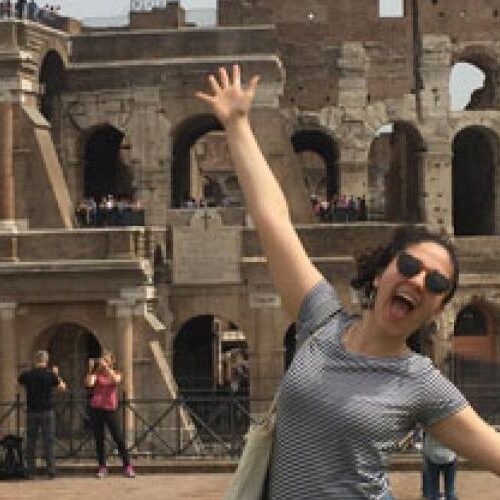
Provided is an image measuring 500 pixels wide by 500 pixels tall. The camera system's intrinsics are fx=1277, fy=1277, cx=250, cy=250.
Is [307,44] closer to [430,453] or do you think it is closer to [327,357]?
[430,453]

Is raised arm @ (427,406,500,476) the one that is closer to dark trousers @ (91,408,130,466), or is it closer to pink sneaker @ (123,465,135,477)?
dark trousers @ (91,408,130,466)

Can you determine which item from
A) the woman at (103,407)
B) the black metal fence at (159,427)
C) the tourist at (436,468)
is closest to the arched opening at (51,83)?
the black metal fence at (159,427)

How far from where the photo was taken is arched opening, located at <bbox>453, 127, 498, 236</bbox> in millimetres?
33062

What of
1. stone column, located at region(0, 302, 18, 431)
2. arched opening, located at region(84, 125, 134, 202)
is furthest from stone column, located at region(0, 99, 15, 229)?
arched opening, located at region(84, 125, 134, 202)

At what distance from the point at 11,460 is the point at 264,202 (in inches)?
555

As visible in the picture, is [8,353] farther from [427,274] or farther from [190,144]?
[427,274]

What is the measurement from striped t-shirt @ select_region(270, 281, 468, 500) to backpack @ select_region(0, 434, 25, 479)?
14.0 meters

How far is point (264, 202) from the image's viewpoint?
424 centimetres

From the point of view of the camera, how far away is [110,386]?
17547mm

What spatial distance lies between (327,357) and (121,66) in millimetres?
27415

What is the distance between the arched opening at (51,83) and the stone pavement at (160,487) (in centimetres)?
1505

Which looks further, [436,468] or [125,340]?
[125,340]

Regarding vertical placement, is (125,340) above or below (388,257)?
below

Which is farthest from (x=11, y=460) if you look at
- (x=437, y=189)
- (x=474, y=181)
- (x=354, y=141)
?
(x=474, y=181)
